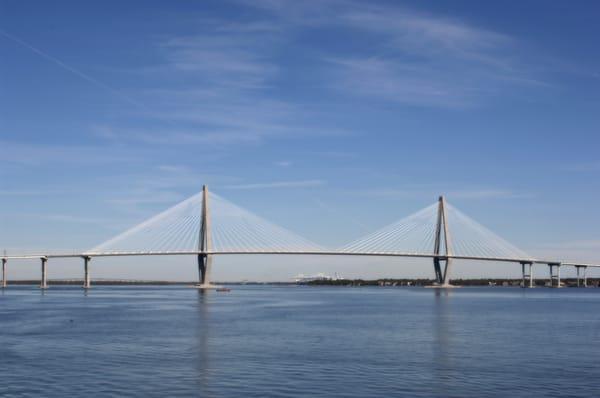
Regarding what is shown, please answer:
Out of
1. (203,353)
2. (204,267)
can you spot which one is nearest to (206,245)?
(204,267)

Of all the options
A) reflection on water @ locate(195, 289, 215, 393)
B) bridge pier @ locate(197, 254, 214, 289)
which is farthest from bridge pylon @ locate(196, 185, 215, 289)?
reflection on water @ locate(195, 289, 215, 393)

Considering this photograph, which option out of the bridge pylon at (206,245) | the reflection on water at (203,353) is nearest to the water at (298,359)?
the reflection on water at (203,353)

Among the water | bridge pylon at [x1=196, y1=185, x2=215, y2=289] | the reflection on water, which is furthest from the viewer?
bridge pylon at [x1=196, y1=185, x2=215, y2=289]

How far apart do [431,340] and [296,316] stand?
2102 centimetres

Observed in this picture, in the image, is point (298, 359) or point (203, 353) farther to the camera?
point (203, 353)

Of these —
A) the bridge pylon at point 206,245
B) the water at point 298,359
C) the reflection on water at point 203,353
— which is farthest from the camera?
the bridge pylon at point 206,245

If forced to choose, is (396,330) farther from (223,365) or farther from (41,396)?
(41,396)

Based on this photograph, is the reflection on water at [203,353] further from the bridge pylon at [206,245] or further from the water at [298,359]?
the bridge pylon at [206,245]

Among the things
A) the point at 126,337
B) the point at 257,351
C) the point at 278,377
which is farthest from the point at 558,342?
the point at 126,337

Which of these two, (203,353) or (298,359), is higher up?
(298,359)

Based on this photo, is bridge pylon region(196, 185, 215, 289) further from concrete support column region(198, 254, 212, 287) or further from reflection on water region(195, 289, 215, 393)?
reflection on water region(195, 289, 215, 393)

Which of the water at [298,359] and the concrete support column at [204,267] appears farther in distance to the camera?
the concrete support column at [204,267]

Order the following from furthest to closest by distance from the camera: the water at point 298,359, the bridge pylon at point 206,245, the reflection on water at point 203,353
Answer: the bridge pylon at point 206,245 → the reflection on water at point 203,353 → the water at point 298,359

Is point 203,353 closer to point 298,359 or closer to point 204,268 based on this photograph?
point 298,359
